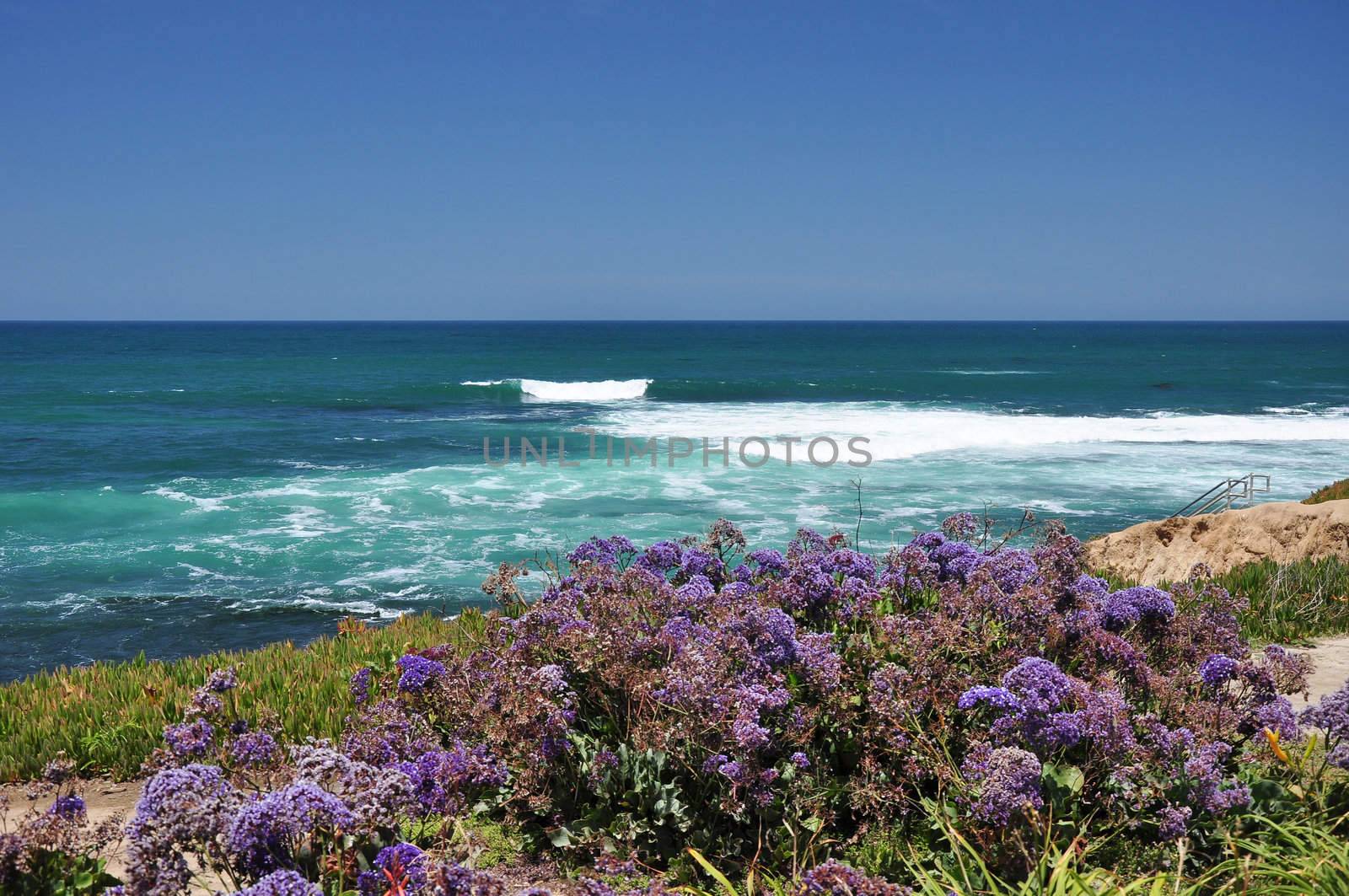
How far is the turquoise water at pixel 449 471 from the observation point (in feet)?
53.3

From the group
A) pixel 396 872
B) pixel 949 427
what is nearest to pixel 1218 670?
pixel 396 872

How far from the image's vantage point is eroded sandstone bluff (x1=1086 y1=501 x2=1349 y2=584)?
38.4 feet

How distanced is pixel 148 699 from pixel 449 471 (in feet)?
69.1

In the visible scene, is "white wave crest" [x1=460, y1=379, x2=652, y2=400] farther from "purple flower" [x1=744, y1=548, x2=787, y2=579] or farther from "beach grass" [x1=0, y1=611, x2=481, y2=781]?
"purple flower" [x1=744, y1=548, x2=787, y2=579]

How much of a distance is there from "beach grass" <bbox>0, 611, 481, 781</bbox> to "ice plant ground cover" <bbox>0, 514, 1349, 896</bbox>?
4.74 feet

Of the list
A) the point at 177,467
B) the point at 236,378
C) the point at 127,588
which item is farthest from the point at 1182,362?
the point at 127,588

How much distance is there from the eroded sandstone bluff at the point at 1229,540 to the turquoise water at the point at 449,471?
5.21 meters

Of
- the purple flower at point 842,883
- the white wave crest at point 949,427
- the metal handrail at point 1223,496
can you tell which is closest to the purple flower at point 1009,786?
the purple flower at point 842,883

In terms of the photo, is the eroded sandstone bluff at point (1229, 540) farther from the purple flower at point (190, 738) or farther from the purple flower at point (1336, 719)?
the purple flower at point (190, 738)

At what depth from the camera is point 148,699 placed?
6805 millimetres

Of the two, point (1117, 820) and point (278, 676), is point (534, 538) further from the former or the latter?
point (1117, 820)

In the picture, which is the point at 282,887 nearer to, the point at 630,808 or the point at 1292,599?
the point at 630,808

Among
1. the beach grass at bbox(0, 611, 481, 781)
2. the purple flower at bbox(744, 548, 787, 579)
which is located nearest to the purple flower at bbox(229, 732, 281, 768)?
the beach grass at bbox(0, 611, 481, 781)

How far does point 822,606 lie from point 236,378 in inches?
2371
